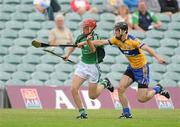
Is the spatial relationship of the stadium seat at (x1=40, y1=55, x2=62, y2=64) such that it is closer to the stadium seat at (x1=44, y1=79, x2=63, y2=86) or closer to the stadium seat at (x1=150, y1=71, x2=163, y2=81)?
the stadium seat at (x1=44, y1=79, x2=63, y2=86)

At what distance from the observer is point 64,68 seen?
25391 millimetres

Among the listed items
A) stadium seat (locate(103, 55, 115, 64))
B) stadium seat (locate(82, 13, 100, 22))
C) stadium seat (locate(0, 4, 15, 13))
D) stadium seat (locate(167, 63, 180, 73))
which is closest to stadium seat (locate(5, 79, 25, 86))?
stadium seat (locate(103, 55, 115, 64))

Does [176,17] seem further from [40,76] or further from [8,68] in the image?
[8,68]

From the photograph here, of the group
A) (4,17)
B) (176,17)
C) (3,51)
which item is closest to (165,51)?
(176,17)

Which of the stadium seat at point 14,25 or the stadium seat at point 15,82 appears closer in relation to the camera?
the stadium seat at point 15,82

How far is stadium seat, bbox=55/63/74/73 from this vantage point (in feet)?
83.3

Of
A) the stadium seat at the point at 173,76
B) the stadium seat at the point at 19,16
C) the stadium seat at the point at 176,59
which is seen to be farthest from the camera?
the stadium seat at the point at 19,16

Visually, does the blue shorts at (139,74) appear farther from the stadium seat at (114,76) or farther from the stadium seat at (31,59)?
the stadium seat at (31,59)

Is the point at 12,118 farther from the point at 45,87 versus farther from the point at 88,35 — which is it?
the point at 45,87

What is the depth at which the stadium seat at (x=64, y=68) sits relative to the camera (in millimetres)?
25375

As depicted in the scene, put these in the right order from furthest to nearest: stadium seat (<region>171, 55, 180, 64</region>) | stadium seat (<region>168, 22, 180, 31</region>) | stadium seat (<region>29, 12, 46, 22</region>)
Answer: stadium seat (<region>29, 12, 46, 22</region>)
stadium seat (<region>168, 22, 180, 31</region>)
stadium seat (<region>171, 55, 180, 64</region>)

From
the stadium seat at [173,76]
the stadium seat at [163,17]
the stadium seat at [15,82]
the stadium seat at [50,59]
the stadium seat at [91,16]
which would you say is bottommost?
the stadium seat at [173,76]

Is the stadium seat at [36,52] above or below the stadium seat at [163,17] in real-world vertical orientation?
below

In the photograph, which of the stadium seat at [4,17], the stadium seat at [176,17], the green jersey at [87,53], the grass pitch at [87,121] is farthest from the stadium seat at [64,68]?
the green jersey at [87,53]
